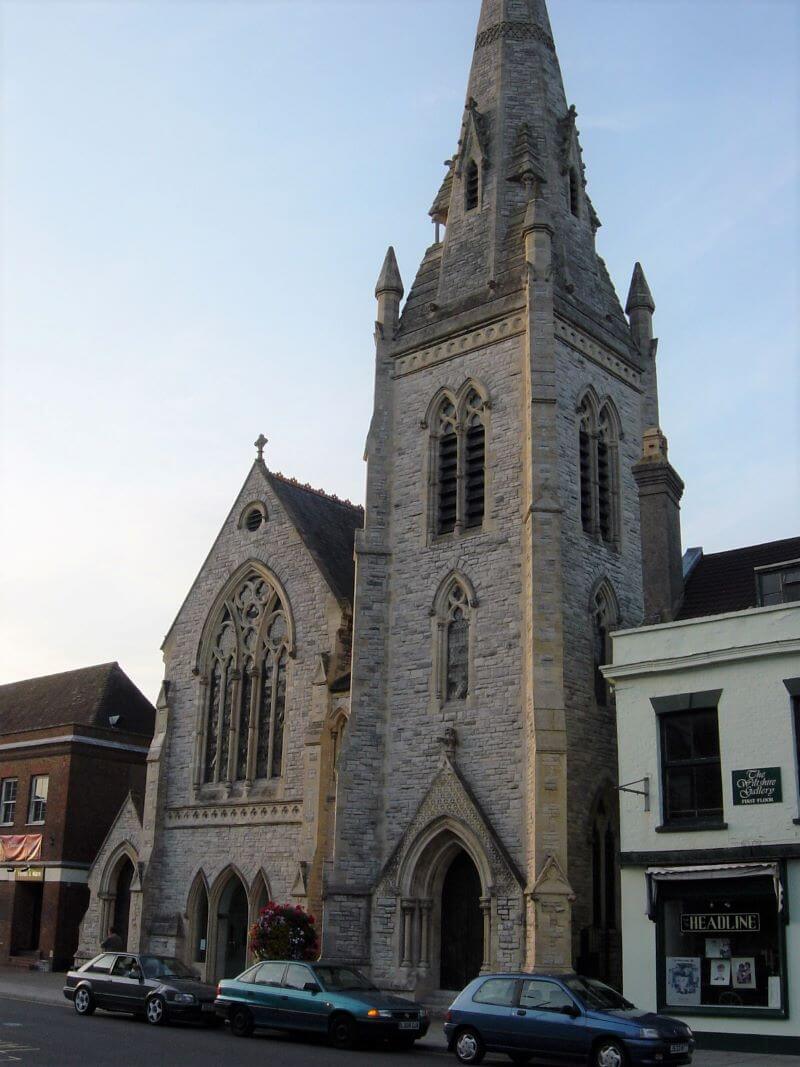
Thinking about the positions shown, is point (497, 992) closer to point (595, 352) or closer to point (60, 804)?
point (595, 352)

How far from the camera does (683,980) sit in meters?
19.5

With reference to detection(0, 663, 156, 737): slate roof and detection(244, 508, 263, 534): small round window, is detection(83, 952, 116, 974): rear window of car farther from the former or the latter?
detection(0, 663, 156, 737): slate roof

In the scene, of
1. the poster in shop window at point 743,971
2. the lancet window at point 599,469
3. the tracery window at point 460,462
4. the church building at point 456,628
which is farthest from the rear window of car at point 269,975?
the lancet window at point 599,469

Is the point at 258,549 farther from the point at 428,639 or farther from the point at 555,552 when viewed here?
Answer: the point at 555,552

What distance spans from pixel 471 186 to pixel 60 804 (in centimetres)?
2259

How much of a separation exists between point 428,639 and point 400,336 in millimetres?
8330

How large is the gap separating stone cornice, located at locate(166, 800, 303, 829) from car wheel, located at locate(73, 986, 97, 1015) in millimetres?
7978

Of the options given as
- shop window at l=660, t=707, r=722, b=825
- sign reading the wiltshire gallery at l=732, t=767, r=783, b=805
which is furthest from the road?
sign reading the wiltshire gallery at l=732, t=767, r=783, b=805

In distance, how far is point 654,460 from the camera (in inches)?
955

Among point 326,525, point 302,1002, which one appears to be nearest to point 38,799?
point 326,525

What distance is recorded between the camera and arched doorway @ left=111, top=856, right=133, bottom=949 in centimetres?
3412

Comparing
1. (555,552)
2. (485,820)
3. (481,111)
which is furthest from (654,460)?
(481,111)

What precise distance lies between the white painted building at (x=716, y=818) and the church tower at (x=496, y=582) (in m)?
2.74

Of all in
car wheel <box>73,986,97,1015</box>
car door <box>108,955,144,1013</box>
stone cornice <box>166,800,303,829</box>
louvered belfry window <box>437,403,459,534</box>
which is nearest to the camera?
car door <box>108,955,144,1013</box>
